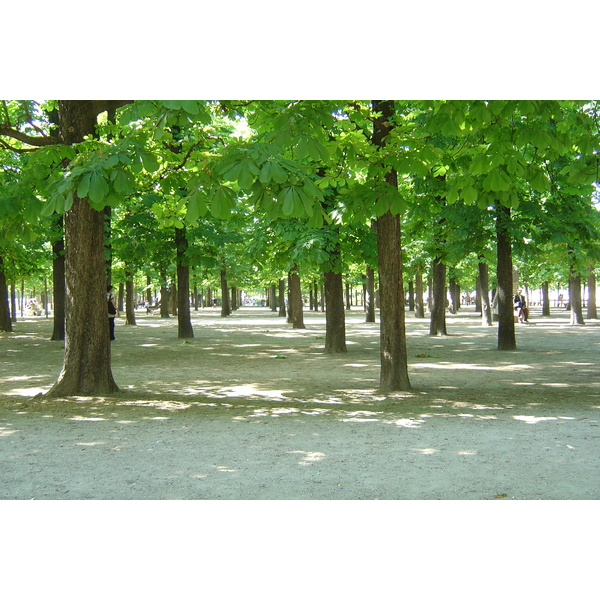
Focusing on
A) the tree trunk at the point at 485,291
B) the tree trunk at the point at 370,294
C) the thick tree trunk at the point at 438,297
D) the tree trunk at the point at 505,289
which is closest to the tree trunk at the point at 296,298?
the tree trunk at the point at 370,294

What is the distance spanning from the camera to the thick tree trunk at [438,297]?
799 inches

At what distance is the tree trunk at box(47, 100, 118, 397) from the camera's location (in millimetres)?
9055

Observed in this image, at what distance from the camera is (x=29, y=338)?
22.0 meters

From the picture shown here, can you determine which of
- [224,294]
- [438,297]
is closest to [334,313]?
[438,297]

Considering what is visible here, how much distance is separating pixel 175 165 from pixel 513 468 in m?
5.98

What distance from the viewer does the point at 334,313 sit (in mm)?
15945

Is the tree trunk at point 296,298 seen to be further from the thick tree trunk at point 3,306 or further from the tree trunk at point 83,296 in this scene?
the tree trunk at point 83,296

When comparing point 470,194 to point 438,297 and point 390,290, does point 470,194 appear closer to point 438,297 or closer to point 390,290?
point 390,290

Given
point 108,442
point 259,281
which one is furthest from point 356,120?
point 259,281

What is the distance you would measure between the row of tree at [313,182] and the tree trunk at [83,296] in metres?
0.02

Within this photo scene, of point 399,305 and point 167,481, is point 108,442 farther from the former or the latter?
point 399,305

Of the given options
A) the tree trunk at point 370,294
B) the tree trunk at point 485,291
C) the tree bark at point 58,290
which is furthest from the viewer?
the tree trunk at point 370,294

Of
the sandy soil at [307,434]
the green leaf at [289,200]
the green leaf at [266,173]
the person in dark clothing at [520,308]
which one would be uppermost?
the green leaf at [266,173]

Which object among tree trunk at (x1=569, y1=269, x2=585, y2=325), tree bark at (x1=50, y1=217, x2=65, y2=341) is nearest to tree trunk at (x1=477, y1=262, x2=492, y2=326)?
tree trunk at (x1=569, y1=269, x2=585, y2=325)
